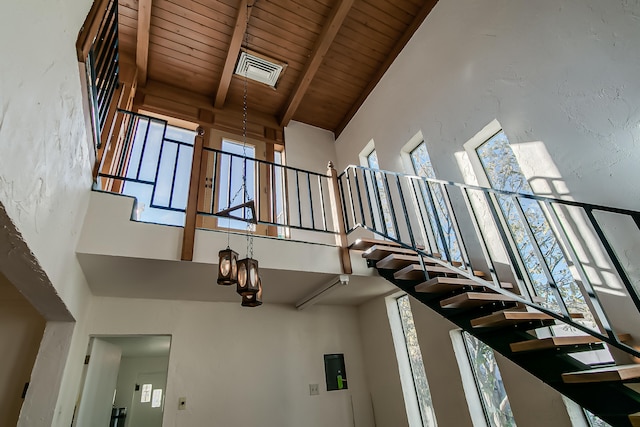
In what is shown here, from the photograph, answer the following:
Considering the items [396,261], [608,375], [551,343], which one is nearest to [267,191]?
[396,261]

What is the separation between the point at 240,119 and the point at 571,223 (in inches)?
177

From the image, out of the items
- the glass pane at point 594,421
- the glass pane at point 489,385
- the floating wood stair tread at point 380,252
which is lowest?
the glass pane at point 594,421

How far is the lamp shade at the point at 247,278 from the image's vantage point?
2.13 metres

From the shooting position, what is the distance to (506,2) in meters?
3.13

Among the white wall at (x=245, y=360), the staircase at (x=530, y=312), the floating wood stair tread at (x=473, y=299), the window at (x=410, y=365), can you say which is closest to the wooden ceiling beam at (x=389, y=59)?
the staircase at (x=530, y=312)

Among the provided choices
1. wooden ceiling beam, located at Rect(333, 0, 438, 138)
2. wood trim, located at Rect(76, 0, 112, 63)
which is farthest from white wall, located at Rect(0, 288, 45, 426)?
wooden ceiling beam, located at Rect(333, 0, 438, 138)

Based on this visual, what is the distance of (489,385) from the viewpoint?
3.00m

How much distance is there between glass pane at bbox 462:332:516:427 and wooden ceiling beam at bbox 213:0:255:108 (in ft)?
13.8

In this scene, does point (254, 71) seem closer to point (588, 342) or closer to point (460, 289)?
point (460, 289)

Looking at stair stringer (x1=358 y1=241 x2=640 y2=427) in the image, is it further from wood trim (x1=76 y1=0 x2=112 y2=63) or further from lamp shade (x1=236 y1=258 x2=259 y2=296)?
wood trim (x1=76 y1=0 x2=112 y2=63)

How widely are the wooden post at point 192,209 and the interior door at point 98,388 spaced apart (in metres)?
1.60

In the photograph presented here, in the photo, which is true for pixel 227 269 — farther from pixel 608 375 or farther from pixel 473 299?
pixel 608 375

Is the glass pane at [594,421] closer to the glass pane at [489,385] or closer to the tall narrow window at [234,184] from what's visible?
the glass pane at [489,385]

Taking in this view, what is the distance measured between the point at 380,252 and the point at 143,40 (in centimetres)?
374
